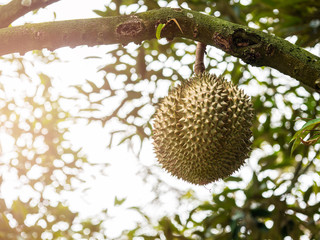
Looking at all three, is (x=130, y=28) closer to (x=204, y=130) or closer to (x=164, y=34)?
(x=164, y=34)

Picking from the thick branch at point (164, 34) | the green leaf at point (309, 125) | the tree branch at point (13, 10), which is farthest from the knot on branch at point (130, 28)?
the green leaf at point (309, 125)

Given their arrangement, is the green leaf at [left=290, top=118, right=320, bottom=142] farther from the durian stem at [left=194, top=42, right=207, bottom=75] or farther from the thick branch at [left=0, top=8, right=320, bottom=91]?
the durian stem at [left=194, top=42, right=207, bottom=75]

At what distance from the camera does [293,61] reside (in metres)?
1.26

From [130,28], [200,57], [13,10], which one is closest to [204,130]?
[200,57]

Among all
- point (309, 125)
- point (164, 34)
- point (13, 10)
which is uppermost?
point (13, 10)

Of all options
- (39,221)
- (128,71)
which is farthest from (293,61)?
(39,221)

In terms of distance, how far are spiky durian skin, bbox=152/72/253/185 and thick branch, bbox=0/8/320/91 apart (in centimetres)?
30

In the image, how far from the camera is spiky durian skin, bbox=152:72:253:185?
148 centimetres

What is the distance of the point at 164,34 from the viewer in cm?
132

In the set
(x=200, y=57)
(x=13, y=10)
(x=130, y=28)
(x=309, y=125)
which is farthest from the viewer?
(x=200, y=57)

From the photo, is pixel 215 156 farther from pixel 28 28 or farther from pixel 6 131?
pixel 6 131

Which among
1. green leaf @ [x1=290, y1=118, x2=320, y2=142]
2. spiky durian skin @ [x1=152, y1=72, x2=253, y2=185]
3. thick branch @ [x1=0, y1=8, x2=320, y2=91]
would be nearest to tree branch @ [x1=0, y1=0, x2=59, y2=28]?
thick branch @ [x1=0, y1=8, x2=320, y2=91]

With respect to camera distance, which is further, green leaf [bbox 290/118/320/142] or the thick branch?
the thick branch

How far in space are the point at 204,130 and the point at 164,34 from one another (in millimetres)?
438
